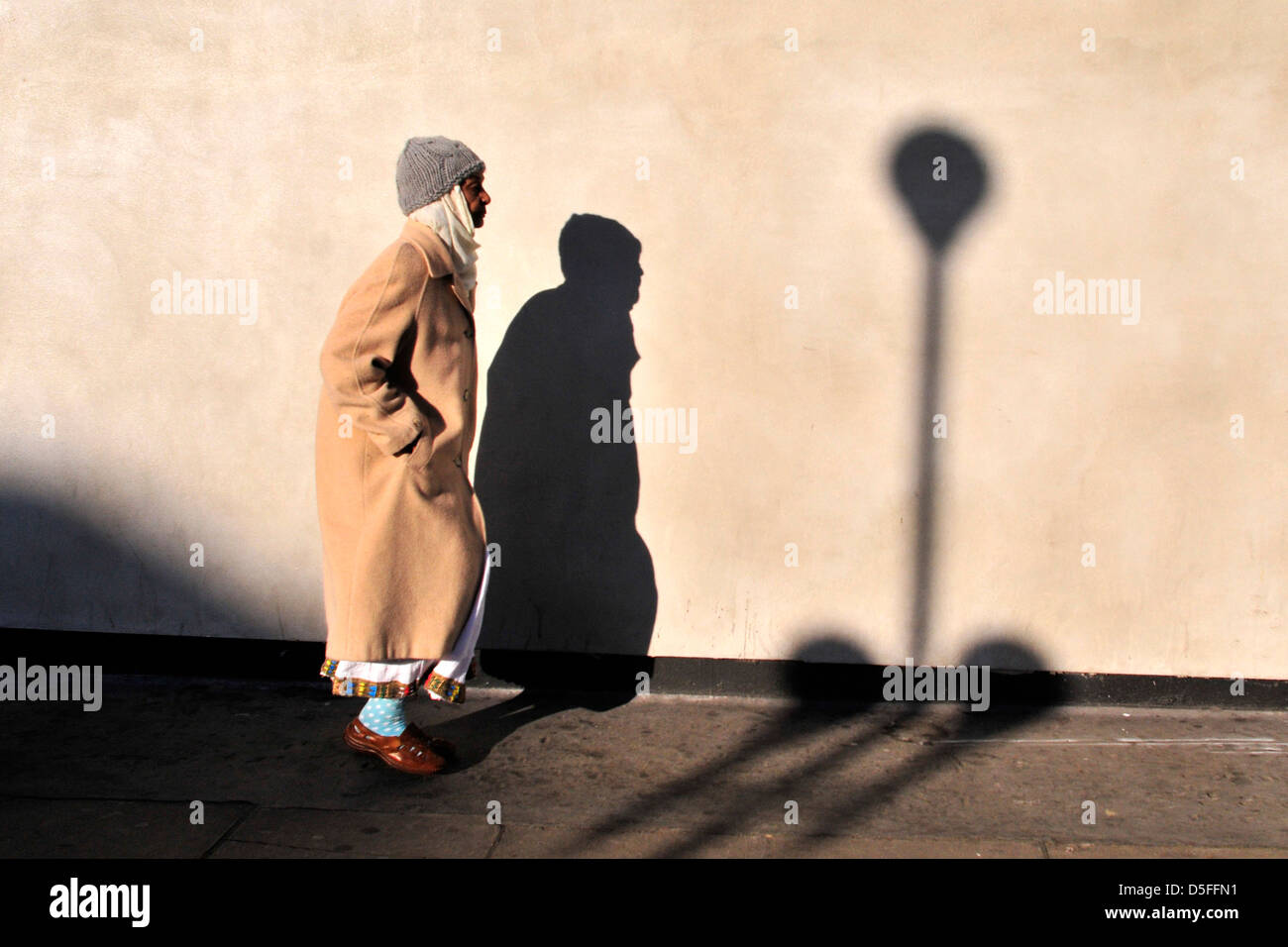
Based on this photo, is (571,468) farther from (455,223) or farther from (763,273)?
(455,223)

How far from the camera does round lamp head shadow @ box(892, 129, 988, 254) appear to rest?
4.26m

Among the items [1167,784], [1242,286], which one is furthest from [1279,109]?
[1167,784]

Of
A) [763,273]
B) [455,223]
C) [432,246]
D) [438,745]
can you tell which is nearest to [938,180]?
[763,273]

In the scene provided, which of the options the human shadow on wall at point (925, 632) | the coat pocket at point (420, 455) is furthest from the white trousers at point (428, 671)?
the human shadow on wall at point (925, 632)

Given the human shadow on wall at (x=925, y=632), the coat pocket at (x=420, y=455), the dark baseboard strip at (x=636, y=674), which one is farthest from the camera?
the dark baseboard strip at (x=636, y=674)

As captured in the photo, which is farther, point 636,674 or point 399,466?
point 636,674

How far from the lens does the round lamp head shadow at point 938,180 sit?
14.0ft

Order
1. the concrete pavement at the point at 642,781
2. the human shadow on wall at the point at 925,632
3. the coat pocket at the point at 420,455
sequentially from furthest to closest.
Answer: the human shadow on wall at the point at 925,632
the coat pocket at the point at 420,455
the concrete pavement at the point at 642,781

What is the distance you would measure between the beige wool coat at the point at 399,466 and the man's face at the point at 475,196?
20cm

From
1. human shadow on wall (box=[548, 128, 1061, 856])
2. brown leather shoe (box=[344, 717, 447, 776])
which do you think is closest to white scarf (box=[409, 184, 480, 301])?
brown leather shoe (box=[344, 717, 447, 776])

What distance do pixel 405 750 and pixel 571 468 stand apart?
1350 mm

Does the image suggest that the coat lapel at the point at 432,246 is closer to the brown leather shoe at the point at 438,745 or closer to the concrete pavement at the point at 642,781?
the brown leather shoe at the point at 438,745

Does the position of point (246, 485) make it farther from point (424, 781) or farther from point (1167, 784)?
point (1167, 784)

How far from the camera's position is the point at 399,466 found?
3.55 meters
